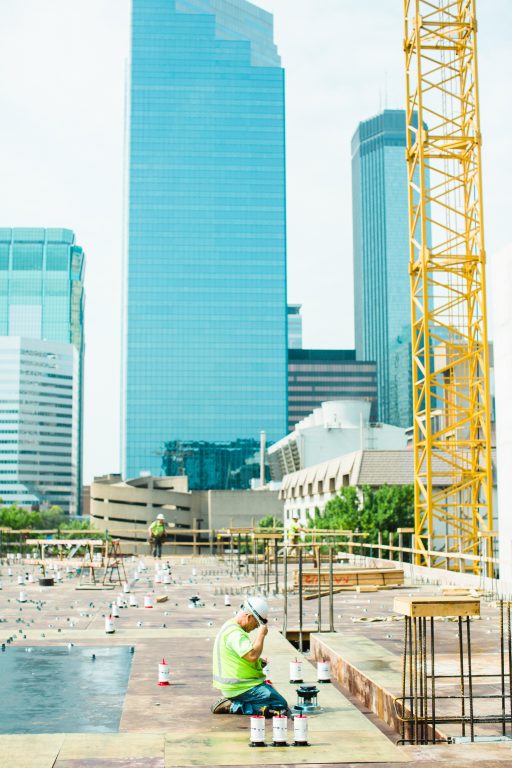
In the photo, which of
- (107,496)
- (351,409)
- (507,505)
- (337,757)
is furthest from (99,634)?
(107,496)

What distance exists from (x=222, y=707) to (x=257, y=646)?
111cm

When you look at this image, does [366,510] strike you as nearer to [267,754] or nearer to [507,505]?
[507,505]

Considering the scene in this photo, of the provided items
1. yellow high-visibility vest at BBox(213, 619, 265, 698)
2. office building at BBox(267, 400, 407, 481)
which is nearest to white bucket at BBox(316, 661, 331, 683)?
yellow high-visibility vest at BBox(213, 619, 265, 698)

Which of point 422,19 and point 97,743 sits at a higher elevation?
point 422,19

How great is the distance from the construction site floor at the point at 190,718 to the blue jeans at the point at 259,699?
0.74 ft

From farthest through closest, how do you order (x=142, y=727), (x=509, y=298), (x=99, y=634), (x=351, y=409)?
(x=351, y=409) → (x=509, y=298) → (x=99, y=634) → (x=142, y=727)

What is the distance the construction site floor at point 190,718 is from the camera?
8.89m

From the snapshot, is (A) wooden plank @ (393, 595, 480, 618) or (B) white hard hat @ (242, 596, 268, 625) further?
(B) white hard hat @ (242, 596, 268, 625)

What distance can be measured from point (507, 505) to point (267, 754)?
24.7m

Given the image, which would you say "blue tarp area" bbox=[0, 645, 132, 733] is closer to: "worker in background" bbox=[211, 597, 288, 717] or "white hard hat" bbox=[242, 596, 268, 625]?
"worker in background" bbox=[211, 597, 288, 717]

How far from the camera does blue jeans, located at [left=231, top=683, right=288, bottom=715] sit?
428 inches

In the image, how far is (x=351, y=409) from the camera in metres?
126

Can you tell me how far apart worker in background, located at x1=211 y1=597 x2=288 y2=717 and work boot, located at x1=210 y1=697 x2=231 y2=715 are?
4.7 inches

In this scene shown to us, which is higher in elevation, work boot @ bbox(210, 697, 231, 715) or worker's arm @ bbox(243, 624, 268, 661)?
worker's arm @ bbox(243, 624, 268, 661)
